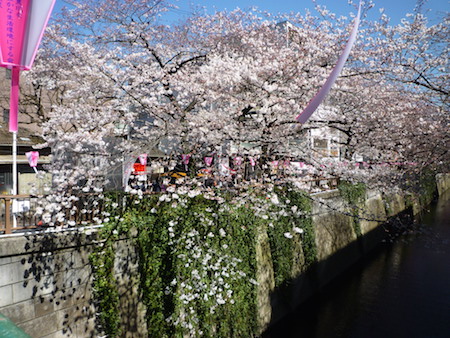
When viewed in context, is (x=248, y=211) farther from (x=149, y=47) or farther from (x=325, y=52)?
(x=149, y=47)

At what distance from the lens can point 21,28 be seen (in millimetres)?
4855

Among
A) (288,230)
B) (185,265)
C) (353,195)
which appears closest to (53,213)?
(185,265)

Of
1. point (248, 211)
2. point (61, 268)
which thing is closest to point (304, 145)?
point (248, 211)

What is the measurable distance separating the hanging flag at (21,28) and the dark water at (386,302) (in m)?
9.23

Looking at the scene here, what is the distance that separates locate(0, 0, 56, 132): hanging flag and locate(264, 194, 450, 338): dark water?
30.3ft

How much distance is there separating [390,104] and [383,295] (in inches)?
282

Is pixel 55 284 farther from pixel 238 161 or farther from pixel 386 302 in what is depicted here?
pixel 386 302

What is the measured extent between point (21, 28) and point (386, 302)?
13262mm

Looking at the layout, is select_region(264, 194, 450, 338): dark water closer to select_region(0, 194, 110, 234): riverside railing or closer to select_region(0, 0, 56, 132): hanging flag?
select_region(0, 194, 110, 234): riverside railing

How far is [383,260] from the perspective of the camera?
1692 centimetres

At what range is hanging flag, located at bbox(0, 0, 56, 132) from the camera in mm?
4762

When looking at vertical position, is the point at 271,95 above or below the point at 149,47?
below

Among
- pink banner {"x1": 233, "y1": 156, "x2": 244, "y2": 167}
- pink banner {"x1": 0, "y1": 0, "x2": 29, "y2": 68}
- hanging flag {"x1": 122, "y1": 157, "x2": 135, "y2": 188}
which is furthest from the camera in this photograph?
pink banner {"x1": 233, "y1": 156, "x2": 244, "y2": 167}

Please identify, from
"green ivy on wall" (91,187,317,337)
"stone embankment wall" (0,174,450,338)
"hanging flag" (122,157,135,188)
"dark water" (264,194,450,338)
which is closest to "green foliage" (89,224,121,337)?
"green ivy on wall" (91,187,317,337)
